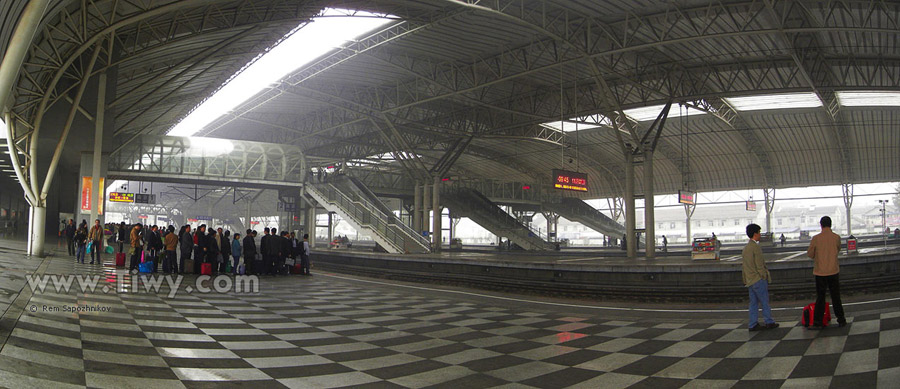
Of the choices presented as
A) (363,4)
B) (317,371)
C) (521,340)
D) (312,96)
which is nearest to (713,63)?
(363,4)

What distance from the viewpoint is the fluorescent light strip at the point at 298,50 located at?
2228 cm

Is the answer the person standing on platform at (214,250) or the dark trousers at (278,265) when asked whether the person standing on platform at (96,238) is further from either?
the dark trousers at (278,265)

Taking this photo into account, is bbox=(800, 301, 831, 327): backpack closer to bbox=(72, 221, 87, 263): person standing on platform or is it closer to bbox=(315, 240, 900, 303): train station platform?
bbox=(315, 240, 900, 303): train station platform

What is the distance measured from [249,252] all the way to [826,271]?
53.5ft

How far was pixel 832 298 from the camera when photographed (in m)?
6.94

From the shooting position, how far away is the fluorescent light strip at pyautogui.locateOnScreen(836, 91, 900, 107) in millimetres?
33906

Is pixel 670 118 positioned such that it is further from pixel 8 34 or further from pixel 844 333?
pixel 8 34

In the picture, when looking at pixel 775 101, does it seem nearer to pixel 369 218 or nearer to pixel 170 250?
pixel 369 218

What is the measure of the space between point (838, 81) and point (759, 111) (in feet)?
33.7

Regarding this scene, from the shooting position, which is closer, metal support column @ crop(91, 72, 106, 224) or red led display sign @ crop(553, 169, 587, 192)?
metal support column @ crop(91, 72, 106, 224)

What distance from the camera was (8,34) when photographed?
22.9ft

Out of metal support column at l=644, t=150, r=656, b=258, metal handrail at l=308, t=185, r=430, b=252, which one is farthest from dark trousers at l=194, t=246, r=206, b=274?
metal support column at l=644, t=150, r=656, b=258

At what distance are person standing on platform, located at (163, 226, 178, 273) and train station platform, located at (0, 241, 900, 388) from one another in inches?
222

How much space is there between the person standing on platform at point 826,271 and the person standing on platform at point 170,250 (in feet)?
54.1
